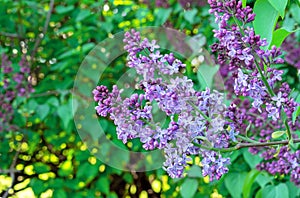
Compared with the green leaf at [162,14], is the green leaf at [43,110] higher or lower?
lower

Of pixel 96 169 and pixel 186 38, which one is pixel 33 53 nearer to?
pixel 96 169

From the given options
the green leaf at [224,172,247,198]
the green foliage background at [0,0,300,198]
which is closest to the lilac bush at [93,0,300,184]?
the green leaf at [224,172,247,198]

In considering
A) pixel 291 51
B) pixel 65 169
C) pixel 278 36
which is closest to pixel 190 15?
pixel 291 51

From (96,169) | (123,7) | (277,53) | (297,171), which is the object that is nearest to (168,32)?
(123,7)

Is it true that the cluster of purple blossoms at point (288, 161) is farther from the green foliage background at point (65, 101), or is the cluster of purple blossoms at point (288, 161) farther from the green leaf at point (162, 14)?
the green leaf at point (162, 14)

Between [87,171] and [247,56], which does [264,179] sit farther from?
[247,56]

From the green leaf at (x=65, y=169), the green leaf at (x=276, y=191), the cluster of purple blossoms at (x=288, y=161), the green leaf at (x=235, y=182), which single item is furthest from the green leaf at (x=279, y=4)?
the green leaf at (x=65, y=169)
